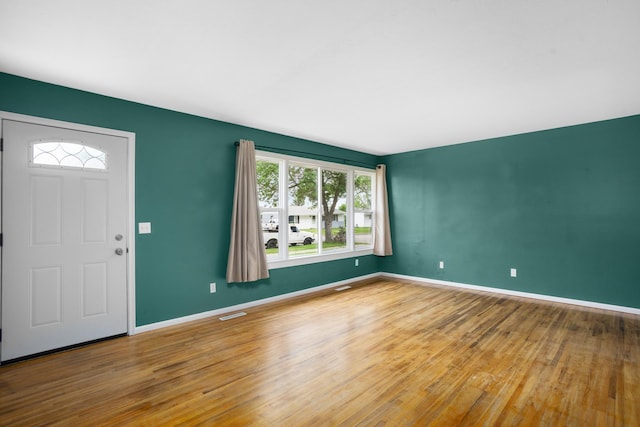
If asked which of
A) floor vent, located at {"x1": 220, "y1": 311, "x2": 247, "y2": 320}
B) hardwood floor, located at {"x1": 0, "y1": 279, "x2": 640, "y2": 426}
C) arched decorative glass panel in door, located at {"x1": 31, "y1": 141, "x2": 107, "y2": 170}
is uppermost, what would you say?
arched decorative glass panel in door, located at {"x1": 31, "y1": 141, "x2": 107, "y2": 170}

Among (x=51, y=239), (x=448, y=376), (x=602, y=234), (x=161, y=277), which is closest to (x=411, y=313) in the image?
(x=448, y=376)

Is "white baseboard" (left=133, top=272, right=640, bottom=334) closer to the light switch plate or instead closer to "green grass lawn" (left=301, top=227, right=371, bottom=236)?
"green grass lawn" (left=301, top=227, right=371, bottom=236)

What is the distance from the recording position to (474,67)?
2729mm

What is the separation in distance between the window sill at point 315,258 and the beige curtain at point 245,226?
0.40m

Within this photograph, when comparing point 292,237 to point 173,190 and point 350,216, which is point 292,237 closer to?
point 350,216

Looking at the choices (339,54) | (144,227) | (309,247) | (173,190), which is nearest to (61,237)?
(144,227)

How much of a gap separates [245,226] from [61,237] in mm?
1917

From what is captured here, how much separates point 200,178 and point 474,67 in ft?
10.7

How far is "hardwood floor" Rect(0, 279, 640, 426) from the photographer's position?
2.05 metres

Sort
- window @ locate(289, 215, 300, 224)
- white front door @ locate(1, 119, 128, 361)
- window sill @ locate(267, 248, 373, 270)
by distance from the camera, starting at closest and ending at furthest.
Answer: white front door @ locate(1, 119, 128, 361), window sill @ locate(267, 248, 373, 270), window @ locate(289, 215, 300, 224)

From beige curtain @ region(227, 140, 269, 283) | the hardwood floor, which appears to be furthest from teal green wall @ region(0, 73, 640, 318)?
the hardwood floor

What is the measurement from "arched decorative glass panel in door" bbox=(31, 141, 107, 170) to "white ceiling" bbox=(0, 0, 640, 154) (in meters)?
0.60

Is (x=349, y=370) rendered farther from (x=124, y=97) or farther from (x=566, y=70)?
(x=124, y=97)

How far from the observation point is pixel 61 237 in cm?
304
